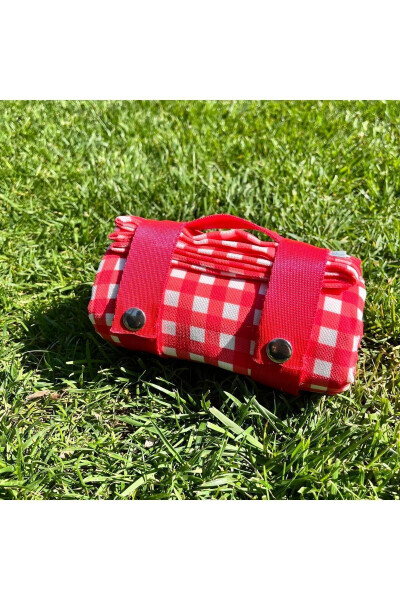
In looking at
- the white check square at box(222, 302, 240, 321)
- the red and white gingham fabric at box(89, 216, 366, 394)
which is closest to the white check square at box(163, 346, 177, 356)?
the red and white gingham fabric at box(89, 216, 366, 394)

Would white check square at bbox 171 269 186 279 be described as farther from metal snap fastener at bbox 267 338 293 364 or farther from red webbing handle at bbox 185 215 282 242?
metal snap fastener at bbox 267 338 293 364

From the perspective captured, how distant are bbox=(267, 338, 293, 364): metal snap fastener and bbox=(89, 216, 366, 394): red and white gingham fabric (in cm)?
7

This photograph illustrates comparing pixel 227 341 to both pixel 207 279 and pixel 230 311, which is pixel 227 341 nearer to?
pixel 230 311

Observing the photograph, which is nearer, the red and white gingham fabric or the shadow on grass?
the red and white gingham fabric

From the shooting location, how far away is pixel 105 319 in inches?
76.0

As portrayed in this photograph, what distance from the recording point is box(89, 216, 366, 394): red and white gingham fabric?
1.76 meters

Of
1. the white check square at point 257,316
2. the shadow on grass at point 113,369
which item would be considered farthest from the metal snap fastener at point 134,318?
the white check square at point 257,316

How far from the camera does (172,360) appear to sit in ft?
7.01

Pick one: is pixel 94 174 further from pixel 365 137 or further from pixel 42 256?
pixel 365 137

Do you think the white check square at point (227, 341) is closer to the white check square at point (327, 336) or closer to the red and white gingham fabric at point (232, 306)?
the red and white gingham fabric at point (232, 306)

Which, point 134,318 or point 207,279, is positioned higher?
point 207,279

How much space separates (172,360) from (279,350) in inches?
21.3

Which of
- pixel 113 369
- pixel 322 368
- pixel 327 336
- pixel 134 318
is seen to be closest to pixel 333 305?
pixel 327 336

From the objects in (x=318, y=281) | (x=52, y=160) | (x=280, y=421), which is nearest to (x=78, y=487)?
(x=280, y=421)
